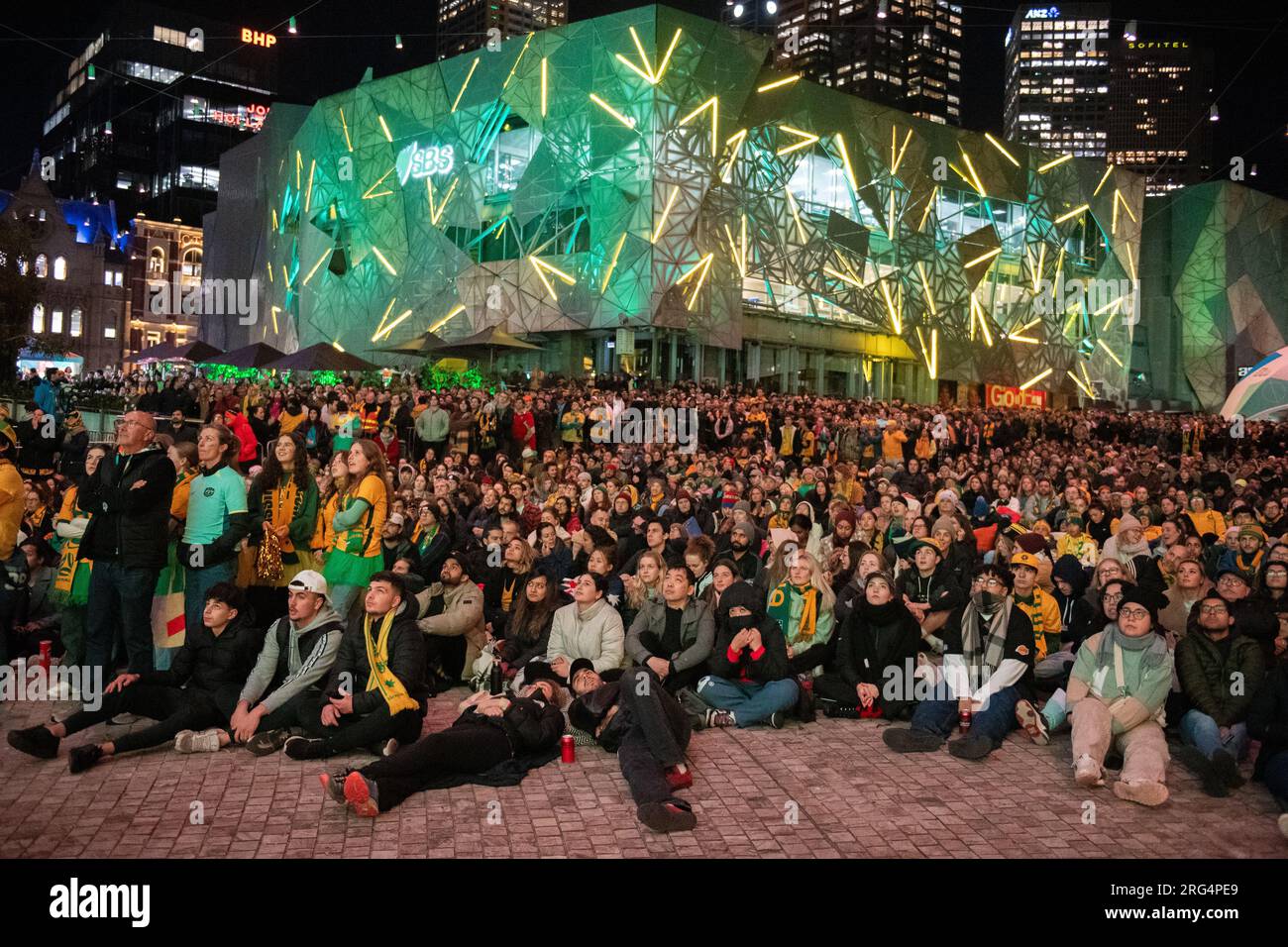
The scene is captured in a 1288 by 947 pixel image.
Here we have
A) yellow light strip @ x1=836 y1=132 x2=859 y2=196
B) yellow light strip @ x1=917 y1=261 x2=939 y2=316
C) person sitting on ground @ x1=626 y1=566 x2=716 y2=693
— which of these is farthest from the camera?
yellow light strip @ x1=917 y1=261 x2=939 y2=316

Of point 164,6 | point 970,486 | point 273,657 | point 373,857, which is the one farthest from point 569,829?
point 164,6

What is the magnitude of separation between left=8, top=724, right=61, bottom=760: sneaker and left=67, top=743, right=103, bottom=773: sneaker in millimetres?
199

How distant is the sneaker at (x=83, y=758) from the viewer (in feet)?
19.4

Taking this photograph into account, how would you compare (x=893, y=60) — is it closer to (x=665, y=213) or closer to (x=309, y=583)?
(x=665, y=213)

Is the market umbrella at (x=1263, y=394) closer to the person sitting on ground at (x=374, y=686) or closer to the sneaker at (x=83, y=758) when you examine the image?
the person sitting on ground at (x=374, y=686)

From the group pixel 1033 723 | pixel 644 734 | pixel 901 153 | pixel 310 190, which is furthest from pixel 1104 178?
pixel 644 734

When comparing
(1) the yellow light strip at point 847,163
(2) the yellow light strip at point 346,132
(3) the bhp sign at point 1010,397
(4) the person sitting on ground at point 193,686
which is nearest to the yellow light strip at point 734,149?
(1) the yellow light strip at point 847,163

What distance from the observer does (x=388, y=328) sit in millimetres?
37031

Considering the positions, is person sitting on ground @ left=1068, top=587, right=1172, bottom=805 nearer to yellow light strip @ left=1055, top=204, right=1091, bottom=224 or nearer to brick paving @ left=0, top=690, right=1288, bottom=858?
brick paving @ left=0, top=690, right=1288, bottom=858

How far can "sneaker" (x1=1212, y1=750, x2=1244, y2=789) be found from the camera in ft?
20.2

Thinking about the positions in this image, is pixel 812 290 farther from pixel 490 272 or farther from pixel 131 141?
pixel 131 141

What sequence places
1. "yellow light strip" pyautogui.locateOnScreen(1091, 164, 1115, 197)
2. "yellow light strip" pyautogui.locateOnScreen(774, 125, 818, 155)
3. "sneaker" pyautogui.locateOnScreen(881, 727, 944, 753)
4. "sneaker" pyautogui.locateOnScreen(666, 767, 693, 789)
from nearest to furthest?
1. "sneaker" pyautogui.locateOnScreen(666, 767, 693, 789)
2. "sneaker" pyautogui.locateOnScreen(881, 727, 944, 753)
3. "yellow light strip" pyautogui.locateOnScreen(774, 125, 818, 155)
4. "yellow light strip" pyautogui.locateOnScreen(1091, 164, 1115, 197)

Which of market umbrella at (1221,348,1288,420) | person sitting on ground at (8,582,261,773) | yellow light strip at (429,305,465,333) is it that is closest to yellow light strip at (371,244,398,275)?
yellow light strip at (429,305,465,333)

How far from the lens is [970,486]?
15.7 meters
